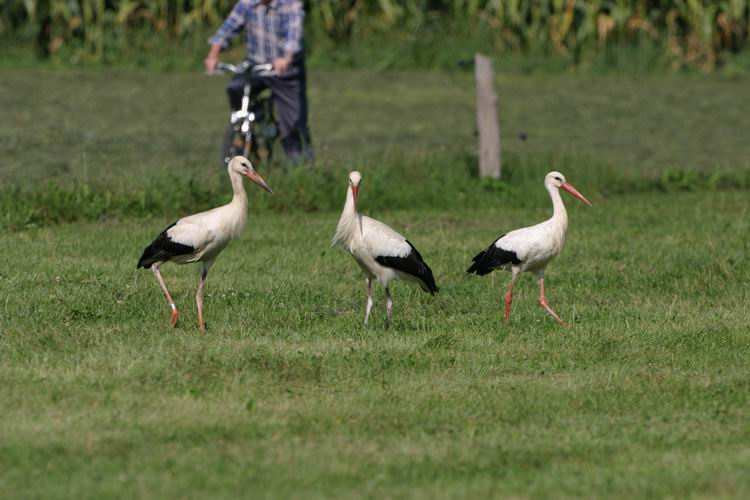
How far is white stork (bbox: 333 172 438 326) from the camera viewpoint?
927 centimetres

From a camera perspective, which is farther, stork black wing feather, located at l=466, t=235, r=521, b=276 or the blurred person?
the blurred person

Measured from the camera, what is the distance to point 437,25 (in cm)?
2652

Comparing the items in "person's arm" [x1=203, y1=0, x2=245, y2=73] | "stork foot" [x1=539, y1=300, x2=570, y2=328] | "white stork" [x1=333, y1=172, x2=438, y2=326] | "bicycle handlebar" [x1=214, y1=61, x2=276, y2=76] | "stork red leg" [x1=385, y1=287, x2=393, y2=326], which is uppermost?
"person's arm" [x1=203, y1=0, x2=245, y2=73]

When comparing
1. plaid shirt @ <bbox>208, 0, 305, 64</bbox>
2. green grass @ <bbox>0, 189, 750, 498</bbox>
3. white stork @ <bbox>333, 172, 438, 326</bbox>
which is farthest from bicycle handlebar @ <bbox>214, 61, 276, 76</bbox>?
white stork @ <bbox>333, 172, 438, 326</bbox>

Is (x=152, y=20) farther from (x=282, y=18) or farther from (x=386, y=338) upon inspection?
(x=386, y=338)

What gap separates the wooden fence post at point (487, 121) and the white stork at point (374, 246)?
21.4 ft

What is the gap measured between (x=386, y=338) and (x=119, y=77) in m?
16.4

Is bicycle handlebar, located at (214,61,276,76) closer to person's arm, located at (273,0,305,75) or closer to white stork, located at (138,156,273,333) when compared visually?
person's arm, located at (273,0,305,75)

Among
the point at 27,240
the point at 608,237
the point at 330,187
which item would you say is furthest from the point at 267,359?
the point at 330,187

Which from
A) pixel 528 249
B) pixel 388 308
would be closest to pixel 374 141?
pixel 528 249

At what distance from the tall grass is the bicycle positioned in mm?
10714

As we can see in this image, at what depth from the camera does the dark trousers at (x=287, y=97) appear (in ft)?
48.4

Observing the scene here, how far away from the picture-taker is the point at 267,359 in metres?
7.94

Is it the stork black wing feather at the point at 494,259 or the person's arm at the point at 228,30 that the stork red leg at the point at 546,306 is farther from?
the person's arm at the point at 228,30
